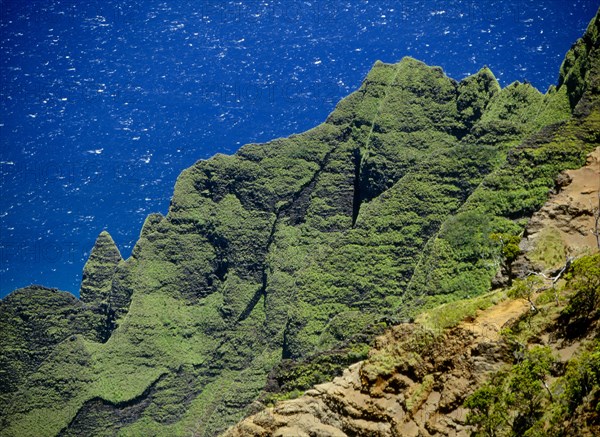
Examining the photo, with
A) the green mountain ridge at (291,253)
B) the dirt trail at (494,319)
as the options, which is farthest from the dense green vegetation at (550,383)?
the green mountain ridge at (291,253)

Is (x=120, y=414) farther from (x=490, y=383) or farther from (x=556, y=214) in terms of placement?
(x=490, y=383)

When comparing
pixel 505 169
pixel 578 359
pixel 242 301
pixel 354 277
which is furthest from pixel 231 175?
pixel 578 359

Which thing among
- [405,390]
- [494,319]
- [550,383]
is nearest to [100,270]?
[405,390]

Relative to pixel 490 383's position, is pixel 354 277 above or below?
above

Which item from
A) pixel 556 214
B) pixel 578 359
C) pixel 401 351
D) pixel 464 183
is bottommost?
pixel 578 359

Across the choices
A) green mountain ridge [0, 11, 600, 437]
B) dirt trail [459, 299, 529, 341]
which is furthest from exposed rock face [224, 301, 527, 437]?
green mountain ridge [0, 11, 600, 437]

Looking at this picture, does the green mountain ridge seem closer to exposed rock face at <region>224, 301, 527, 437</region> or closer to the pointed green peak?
the pointed green peak

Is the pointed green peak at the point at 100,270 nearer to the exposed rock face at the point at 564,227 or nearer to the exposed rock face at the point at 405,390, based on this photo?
the exposed rock face at the point at 564,227
